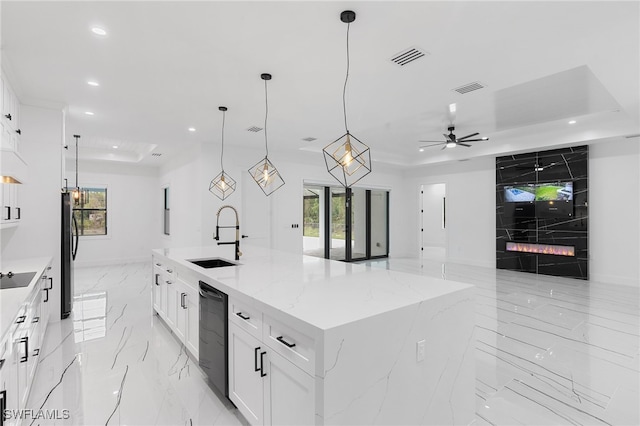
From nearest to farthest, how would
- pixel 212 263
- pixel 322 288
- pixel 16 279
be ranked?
pixel 322 288 < pixel 16 279 < pixel 212 263

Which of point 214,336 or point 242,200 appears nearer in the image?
point 214,336

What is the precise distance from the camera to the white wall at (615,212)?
5.91 m

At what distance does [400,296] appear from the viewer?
190 centimetres

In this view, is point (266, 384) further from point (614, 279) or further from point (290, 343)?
point (614, 279)

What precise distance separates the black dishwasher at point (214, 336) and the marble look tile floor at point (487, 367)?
206 mm

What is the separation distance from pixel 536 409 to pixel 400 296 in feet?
4.55

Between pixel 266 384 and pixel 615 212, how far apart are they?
734cm

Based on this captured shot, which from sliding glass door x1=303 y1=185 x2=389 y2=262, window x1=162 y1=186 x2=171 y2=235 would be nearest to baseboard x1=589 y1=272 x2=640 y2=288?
sliding glass door x1=303 y1=185 x2=389 y2=262

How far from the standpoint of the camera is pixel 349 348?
4.79 feet

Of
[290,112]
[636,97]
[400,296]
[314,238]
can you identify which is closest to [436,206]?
[314,238]

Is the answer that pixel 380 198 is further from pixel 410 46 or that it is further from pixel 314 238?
pixel 410 46

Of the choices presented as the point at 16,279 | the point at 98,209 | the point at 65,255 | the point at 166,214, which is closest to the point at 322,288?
the point at 16,279

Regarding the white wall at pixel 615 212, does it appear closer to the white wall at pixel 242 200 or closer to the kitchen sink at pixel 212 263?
the white wall at pixel 242 200

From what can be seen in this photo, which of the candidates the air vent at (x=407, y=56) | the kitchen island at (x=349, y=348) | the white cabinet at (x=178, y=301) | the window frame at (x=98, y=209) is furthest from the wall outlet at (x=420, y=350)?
the window frame at (x=98, y=209)
